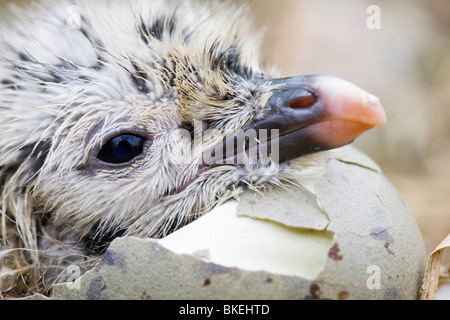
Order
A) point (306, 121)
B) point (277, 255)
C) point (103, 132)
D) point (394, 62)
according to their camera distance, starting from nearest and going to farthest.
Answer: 1. point (277, 255)
2. point (306, 121)
3. point (103, 132)
4. point (394, 62)

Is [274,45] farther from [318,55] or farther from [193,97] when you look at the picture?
[193,97]

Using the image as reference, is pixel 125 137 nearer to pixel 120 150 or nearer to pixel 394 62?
pixel 120 150

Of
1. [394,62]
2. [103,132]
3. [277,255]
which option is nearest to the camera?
[277,255]

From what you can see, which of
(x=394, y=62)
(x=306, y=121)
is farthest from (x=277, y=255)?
(x=394, y=62)

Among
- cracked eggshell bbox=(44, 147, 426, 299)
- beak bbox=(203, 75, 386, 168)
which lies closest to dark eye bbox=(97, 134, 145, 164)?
beak bbox=(203, 75, 386, 168)

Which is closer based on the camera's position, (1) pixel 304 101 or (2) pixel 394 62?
(1) pixel 304 101
